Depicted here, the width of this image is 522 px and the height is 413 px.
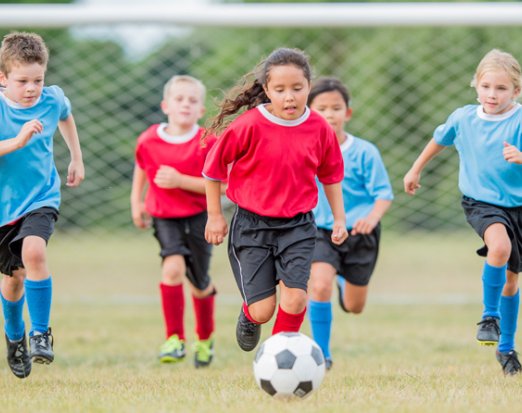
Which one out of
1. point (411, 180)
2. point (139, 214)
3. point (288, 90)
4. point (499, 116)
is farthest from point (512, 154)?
point (139, 214)

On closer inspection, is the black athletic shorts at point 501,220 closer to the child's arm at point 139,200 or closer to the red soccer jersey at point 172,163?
the red soccer jersey at point 172,163

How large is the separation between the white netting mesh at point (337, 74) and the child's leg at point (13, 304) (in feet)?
20.3

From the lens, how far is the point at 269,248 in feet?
17.0

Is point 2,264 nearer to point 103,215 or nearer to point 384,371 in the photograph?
point 384,371

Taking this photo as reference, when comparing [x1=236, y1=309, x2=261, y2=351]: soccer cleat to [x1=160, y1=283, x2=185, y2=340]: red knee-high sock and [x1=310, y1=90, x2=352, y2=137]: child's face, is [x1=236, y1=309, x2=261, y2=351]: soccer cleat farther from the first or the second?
[x1=310, y1=90, x2=352, y2=137]: child's face

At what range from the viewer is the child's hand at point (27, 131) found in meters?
4.97

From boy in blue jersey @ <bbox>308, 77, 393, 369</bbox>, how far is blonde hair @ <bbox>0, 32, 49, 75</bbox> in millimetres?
2058

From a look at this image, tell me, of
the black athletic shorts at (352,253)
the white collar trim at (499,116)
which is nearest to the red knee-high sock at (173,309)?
the black athletic shorts at (352,253)

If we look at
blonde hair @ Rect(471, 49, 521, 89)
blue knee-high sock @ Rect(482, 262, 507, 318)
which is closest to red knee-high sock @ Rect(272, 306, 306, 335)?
blue knee-high sock @ Rect(482, 262, 507, 318)

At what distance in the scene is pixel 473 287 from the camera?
1323 centimetres

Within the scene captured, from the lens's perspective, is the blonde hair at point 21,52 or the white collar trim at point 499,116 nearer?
the blonde hair at point 21,52

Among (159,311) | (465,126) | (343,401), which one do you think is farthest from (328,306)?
(159,311)

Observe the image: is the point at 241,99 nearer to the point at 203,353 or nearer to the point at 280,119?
the point at 280,119

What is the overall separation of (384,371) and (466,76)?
707cm
